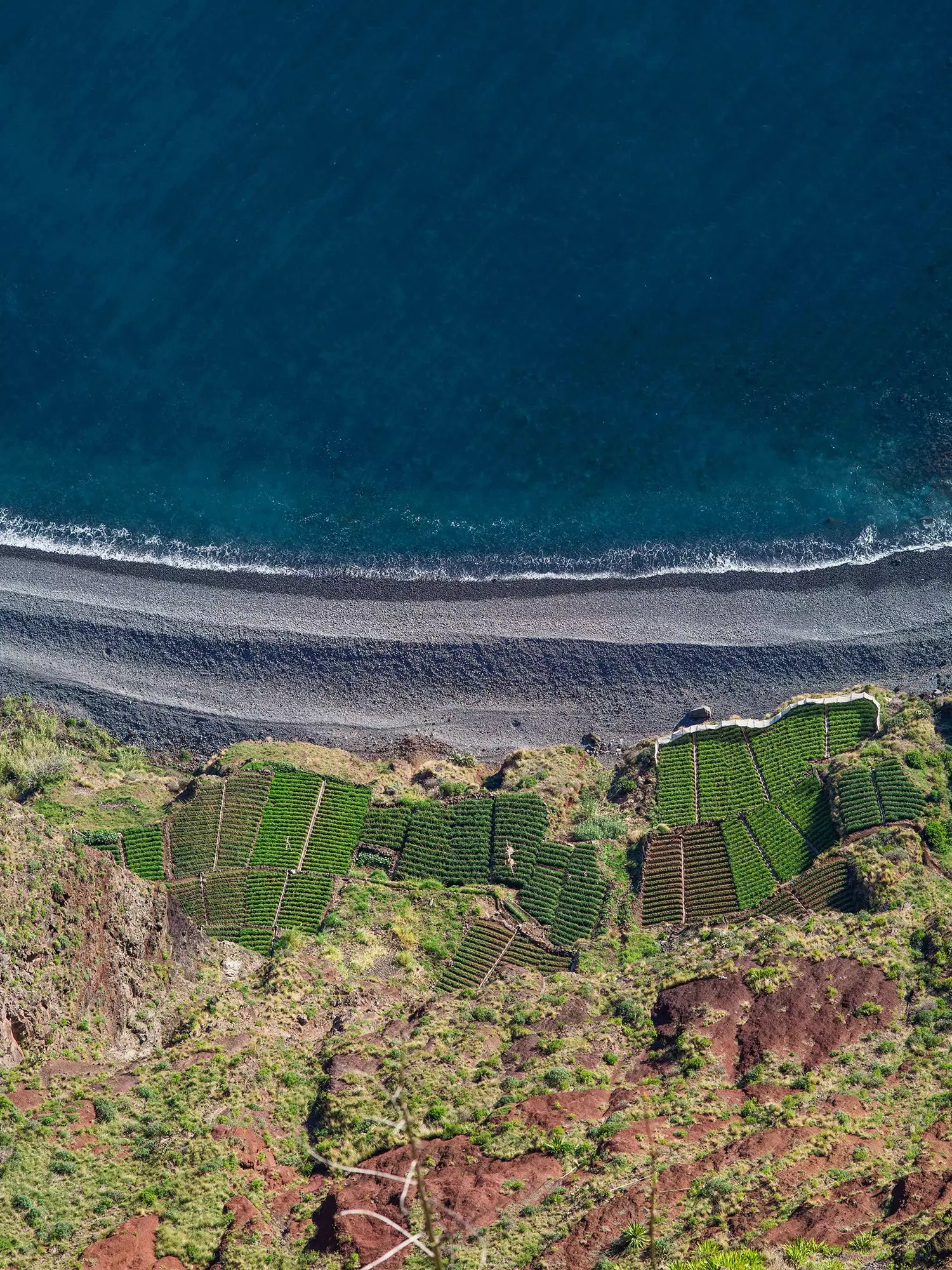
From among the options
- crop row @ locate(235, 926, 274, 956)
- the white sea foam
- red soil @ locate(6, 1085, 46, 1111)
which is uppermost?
the white sea foam

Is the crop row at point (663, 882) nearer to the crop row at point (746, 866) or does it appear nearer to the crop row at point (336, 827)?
the crop row at point (746, 866)

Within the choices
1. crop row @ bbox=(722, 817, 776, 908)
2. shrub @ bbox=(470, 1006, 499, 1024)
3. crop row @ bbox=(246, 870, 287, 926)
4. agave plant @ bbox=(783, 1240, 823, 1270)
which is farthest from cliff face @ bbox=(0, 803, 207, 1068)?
agave plant @ bbox=(783, 1240, 823, 1270)

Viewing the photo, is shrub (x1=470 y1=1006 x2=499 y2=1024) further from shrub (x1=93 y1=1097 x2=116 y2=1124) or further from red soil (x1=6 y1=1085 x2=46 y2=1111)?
red soil (x1=6 y1=1085 x2=46 y2=1111)

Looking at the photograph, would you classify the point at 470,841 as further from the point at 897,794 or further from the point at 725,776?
the point at 897,794

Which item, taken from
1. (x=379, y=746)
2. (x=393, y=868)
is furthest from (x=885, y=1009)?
(x=379, y=746)

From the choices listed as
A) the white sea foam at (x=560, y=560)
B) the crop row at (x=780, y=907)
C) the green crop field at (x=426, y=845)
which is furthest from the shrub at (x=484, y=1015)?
the white sea foam at (x=560, y=560)

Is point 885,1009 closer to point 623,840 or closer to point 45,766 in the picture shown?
A: point 623,840
